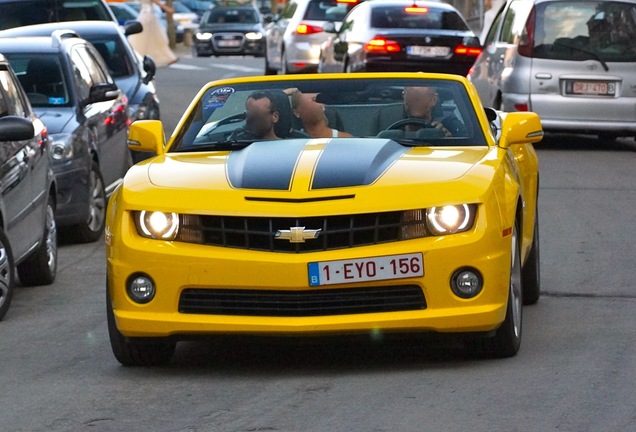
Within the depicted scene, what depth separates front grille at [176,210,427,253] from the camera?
24.2 feet

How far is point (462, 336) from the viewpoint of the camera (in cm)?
759

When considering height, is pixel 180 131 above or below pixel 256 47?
above

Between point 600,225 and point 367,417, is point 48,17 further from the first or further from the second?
point 367,417

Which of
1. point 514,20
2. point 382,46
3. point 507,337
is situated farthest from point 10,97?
point 382,46

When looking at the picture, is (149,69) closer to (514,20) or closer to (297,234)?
(514,20)

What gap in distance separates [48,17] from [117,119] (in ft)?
23.6

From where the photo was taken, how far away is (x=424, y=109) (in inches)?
344

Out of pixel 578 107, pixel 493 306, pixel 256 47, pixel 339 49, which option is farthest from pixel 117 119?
pixel 256 47

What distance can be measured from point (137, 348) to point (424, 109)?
1.94 m

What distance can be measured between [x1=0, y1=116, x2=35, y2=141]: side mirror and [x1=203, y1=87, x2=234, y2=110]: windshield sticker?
148 cm

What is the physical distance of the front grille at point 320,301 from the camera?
7406 mm

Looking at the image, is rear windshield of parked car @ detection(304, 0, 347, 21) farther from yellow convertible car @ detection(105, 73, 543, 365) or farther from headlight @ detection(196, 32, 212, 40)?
yellow convertible car @ detection(105, 73, 543, 365)

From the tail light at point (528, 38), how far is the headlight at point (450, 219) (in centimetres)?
1209

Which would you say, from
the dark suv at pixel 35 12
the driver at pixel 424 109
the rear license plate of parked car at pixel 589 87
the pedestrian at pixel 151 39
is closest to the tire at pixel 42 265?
the driver at pixel 424 109
